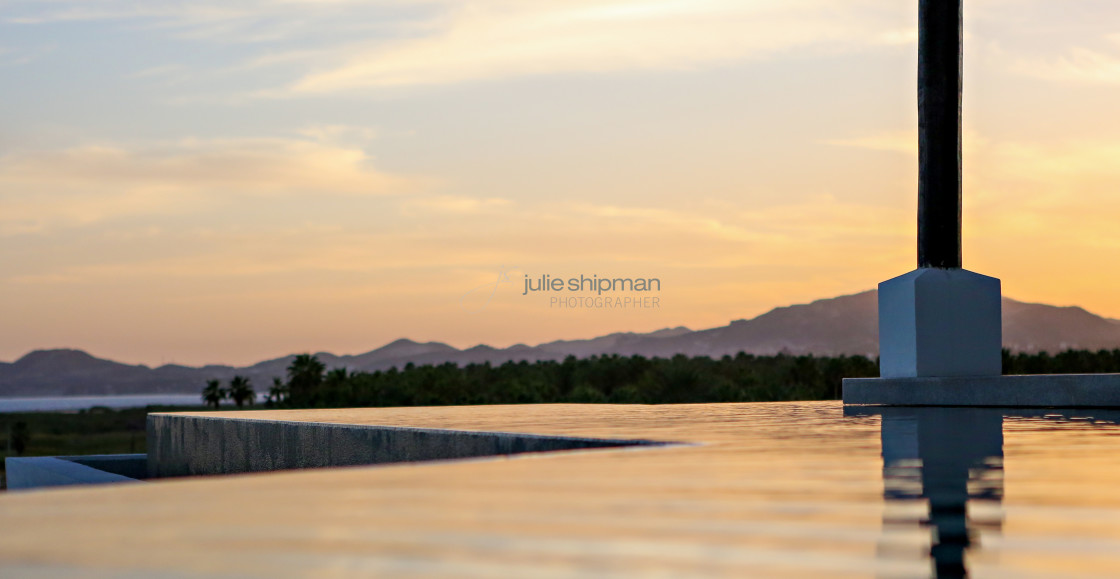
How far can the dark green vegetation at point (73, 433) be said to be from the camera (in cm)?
12419

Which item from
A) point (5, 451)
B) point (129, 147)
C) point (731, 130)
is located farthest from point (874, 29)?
point (5, 451)

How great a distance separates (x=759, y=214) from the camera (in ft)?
89.8

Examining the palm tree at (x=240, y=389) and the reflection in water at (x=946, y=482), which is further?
the palm tree at (x=240, y=389)

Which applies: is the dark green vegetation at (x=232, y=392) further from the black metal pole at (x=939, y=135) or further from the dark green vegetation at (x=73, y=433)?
the black metal pole at (x=939, y=135)

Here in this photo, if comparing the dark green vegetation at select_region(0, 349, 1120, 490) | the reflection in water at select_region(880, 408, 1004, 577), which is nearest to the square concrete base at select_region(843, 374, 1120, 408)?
the reflection in water at select_region(880, 408, 1004, 577)

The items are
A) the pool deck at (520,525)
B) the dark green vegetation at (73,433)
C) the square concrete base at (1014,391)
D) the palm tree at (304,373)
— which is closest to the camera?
the pool deck at (520,525)

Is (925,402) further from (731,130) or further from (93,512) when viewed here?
(731,130)

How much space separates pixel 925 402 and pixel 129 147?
89.5 feet

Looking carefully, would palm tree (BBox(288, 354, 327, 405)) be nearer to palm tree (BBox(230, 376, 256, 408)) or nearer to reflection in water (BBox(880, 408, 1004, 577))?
palm tree (BBox(230, 376, 256, 408))

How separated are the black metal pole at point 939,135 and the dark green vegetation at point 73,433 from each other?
379 feet

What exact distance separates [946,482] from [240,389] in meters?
113

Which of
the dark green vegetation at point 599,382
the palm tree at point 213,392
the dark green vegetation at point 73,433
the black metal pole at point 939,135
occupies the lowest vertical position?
the dark green vegetation at point 73,433

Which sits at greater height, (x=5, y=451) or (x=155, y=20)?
(x=155, y=20)

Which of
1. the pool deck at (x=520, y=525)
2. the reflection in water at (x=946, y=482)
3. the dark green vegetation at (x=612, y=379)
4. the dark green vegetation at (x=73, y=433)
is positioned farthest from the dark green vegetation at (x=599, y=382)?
the dark green vegetation at (x=73, y=433)
